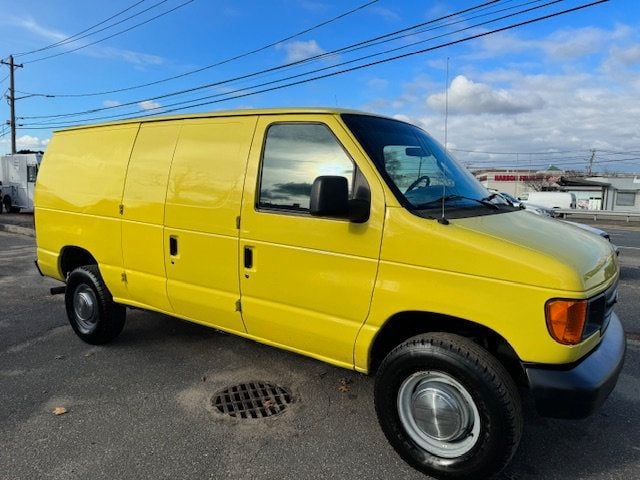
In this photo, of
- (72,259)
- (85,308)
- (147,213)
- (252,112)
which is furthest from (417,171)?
(72,259)

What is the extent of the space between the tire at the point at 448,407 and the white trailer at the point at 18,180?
23.9 m

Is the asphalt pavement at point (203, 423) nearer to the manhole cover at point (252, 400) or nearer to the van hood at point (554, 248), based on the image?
the manhole cover at point (252, 400)

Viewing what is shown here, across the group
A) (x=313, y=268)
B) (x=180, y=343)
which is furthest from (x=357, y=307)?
(x=180, y=343)

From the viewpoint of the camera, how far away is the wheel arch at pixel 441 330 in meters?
2.85

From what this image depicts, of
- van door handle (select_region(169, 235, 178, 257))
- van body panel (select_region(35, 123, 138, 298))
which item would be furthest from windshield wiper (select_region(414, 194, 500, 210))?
van body panel (select_region(35, 123, 138, 298))

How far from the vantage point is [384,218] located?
2926 mm

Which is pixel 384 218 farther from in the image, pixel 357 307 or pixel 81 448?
pixel 81 448

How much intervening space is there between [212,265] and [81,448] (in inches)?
58.0

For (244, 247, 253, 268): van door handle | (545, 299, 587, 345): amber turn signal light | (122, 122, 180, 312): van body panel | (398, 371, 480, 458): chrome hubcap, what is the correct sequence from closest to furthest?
(545, 299, 587, 345): amber turn signal light < (398, 371, 480, 458): chrome hubcap < (244, 247, 253, 268): van door handle < (122, 122, 180, 312): van body panel

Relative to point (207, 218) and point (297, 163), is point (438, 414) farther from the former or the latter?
point (207, 218)

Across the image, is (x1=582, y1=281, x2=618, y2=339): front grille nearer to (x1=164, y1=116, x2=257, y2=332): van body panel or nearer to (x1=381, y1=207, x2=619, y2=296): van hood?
(x1=381, y1=207, x2=619, y2=296): van hood

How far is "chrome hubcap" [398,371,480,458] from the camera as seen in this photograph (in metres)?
2.76

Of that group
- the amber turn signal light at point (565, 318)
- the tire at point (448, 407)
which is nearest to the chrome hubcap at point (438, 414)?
the tire at point (448, 407)

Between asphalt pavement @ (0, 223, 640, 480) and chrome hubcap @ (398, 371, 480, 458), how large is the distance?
0.82 feet
